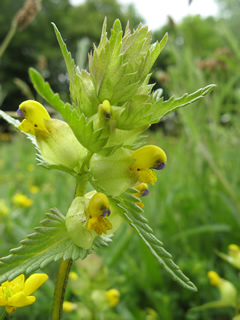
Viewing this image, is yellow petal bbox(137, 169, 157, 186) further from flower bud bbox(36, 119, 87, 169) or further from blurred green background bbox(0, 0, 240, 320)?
blurred green background bbox(0, 0, 240, 320)

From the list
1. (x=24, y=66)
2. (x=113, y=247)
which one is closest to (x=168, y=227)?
(x=113, y=247)

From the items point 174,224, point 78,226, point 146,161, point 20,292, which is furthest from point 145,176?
point 174,224

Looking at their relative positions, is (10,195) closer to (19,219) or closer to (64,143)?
(19,219)

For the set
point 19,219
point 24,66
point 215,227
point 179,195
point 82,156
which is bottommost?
point 19,219

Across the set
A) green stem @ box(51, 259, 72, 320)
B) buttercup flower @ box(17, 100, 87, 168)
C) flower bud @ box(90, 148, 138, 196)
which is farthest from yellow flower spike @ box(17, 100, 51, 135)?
green stem @ box(51, 259, 72, 320)

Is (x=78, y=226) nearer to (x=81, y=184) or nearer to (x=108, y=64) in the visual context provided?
(x=81, y=184)
